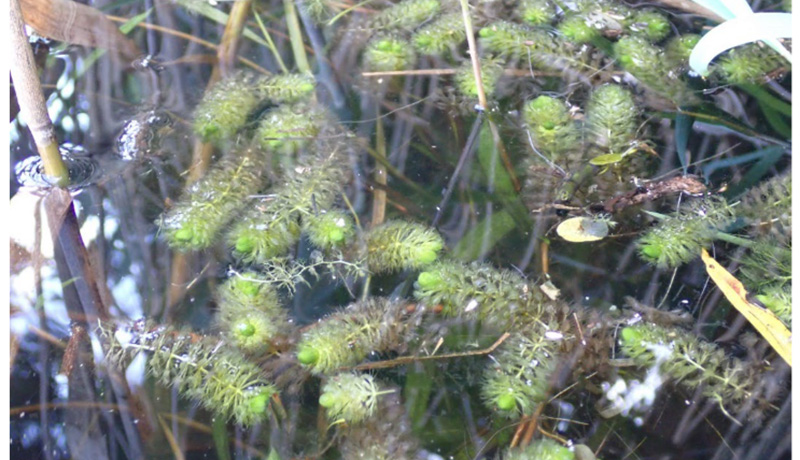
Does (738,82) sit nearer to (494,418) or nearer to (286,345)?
(494,418)

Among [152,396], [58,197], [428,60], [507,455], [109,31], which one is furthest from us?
[109,31]

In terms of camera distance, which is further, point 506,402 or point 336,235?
point 336,235

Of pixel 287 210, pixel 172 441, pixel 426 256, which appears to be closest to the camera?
pixel 172 441

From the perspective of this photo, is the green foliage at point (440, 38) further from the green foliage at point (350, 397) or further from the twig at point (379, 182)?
the green foliage at point (350, 397)

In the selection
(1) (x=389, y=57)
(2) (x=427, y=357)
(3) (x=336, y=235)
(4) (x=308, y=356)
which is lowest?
(2) (x=427, y=357)

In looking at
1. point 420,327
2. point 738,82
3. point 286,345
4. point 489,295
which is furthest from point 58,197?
point 738,82

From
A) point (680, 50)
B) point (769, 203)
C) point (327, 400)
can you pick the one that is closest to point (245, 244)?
point (327, 400)

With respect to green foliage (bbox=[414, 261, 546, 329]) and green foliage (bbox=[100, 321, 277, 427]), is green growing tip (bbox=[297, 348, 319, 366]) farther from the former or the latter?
green foliage (bbox=[414, 261, 546, 329])

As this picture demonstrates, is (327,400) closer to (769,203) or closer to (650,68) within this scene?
(769,203)
